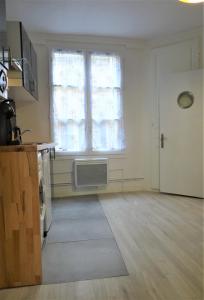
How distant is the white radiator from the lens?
4.26 metres

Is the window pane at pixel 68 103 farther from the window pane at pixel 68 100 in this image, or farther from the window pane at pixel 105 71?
the window pane at pixel 105 71

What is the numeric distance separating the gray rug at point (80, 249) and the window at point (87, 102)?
4.30 ft

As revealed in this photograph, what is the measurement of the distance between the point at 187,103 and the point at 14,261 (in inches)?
134

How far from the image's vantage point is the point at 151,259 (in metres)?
2.16

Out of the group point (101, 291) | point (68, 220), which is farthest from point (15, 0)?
point (101, 291)

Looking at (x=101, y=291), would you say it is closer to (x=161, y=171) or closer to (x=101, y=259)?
(x=101, y=259)

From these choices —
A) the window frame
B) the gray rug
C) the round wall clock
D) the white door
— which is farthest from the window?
the gray rug

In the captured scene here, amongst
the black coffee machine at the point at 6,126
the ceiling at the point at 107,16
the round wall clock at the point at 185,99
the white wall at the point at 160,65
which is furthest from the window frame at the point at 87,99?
the black coffee machine at the point at 6,126

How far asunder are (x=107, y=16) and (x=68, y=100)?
1439 mm

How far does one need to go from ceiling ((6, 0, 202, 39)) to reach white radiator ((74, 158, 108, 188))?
2097 millimetres

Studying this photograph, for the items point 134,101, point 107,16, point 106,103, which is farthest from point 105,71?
point 107,16

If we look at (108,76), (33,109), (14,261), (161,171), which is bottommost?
(14,261)

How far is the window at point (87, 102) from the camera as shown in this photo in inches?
167

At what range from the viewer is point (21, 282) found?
183 centimetres
